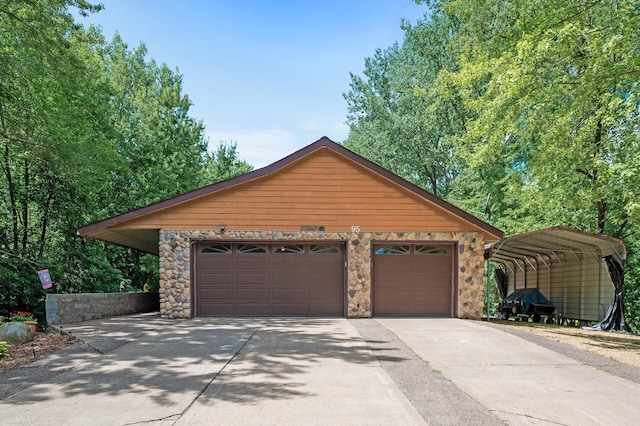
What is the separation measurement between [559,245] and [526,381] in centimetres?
1035

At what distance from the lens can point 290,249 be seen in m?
12.3

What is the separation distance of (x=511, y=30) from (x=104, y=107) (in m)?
16.1

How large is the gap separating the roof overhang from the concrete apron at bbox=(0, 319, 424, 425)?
7581 mm

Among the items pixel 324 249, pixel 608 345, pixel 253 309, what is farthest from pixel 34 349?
pixel 608 345

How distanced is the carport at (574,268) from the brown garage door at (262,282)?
5883 mm

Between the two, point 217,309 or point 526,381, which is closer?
point 526,381

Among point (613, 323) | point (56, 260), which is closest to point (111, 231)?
point (56, 260)

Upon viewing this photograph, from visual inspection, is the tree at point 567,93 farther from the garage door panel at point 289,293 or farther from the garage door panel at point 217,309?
the garage door panel at point 217,309

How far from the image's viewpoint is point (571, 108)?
10797 mm

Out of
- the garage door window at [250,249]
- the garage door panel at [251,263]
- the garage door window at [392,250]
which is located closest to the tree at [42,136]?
the garage door window at [250,249]

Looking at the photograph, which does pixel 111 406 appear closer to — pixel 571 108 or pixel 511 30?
pixel 571 108

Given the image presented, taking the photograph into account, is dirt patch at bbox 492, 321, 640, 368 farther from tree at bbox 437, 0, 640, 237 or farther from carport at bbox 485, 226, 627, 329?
tree at bbox 437, 0, 640, 237

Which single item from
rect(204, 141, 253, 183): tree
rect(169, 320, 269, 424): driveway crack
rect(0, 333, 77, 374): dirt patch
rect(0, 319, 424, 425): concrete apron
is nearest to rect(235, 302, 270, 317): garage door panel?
rect(169, 320, 269, 424): driveway crack

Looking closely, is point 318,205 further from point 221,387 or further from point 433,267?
point 221,387
